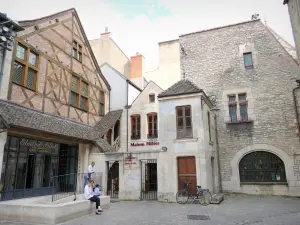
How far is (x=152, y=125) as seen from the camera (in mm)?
15727

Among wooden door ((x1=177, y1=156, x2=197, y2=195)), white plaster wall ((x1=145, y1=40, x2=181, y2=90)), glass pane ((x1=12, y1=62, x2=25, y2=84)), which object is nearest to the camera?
glass pane ((x1=12, y1=62, x2=25, y2=84))

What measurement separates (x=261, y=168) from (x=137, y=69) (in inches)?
522

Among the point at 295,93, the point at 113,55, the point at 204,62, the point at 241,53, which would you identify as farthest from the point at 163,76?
the point at 295,93

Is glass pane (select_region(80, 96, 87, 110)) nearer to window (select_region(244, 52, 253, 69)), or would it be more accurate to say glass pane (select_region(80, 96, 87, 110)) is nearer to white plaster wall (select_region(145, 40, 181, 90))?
white plaster wall (select_region(145, 40, 181, 90))

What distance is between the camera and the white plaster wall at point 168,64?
71.7 feet

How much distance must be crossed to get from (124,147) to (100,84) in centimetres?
456

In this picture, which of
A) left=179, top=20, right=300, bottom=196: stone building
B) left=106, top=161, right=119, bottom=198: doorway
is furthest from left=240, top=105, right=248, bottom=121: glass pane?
left=106, top=161, right=119, bottom=198: doorway

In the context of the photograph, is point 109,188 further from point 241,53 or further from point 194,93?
point 241,53

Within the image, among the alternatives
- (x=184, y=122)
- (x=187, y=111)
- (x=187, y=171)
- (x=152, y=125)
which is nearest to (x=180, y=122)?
(x=184, y=122)

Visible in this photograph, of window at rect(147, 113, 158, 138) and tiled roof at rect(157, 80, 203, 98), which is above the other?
tiled roof at rect(157, 80, 203, 98)

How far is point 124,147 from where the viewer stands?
50.4 ft

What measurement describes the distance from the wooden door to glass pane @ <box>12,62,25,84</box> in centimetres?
794

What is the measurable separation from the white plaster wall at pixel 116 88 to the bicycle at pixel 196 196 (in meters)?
7.73

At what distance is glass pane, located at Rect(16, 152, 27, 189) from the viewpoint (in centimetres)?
951
